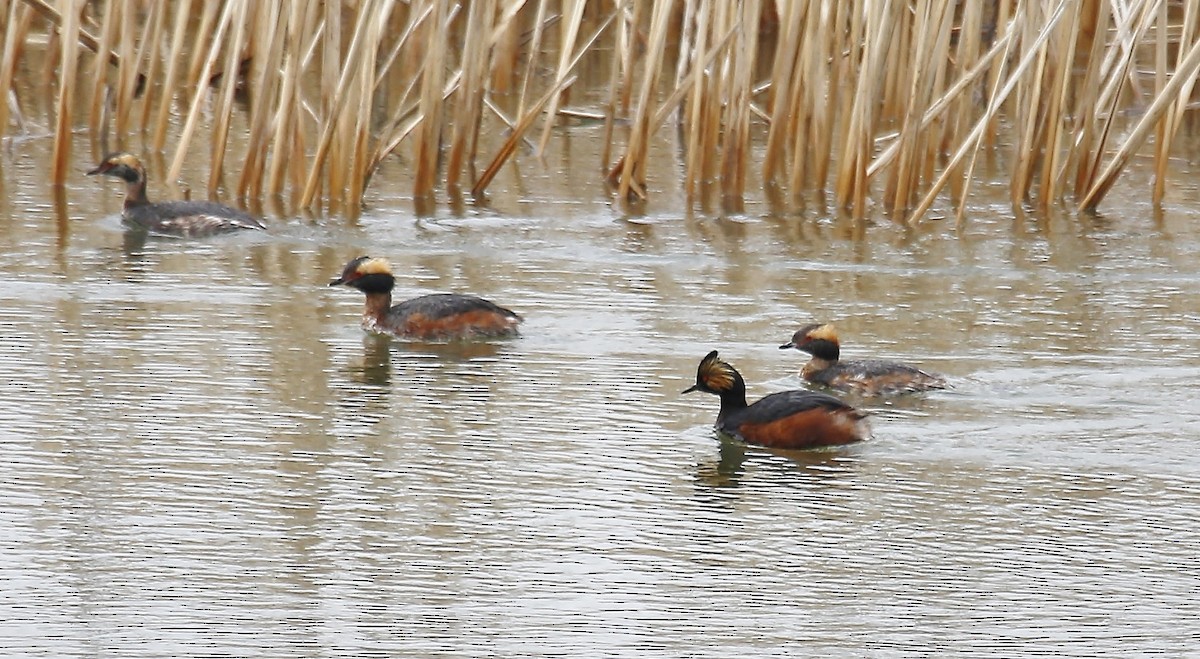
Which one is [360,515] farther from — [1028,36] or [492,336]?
[1028,36]

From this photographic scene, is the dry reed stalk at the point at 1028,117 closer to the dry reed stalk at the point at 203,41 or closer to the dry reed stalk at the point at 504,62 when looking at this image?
the dry reed stalk at the point at 203,41

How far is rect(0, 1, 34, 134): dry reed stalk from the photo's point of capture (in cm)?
1311

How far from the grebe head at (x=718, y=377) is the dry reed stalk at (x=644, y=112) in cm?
414

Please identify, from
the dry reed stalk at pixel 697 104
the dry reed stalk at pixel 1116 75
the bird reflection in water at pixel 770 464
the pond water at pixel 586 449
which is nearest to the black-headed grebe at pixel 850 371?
the pond water at pixel 586 449

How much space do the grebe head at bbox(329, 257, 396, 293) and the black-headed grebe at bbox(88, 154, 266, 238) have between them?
185 cm

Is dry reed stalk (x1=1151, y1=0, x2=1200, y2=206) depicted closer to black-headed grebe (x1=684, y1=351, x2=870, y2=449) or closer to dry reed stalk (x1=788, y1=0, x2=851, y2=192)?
dry reed stalk (x1=788, y1=0, x2=851, y2=192)

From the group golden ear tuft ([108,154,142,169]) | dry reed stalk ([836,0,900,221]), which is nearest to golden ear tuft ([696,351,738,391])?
dry reed stalk ([836,0,900,221])

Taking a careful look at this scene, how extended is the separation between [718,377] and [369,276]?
105 inches

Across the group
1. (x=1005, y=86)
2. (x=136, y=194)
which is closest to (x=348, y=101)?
(x=136, y=194)

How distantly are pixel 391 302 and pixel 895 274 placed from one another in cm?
303

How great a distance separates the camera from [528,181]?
1467cm

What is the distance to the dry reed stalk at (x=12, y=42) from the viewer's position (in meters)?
13.1

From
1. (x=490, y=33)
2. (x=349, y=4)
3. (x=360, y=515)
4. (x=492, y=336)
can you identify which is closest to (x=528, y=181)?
(x=490, y=33)

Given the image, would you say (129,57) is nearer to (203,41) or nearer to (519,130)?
(203,41)
